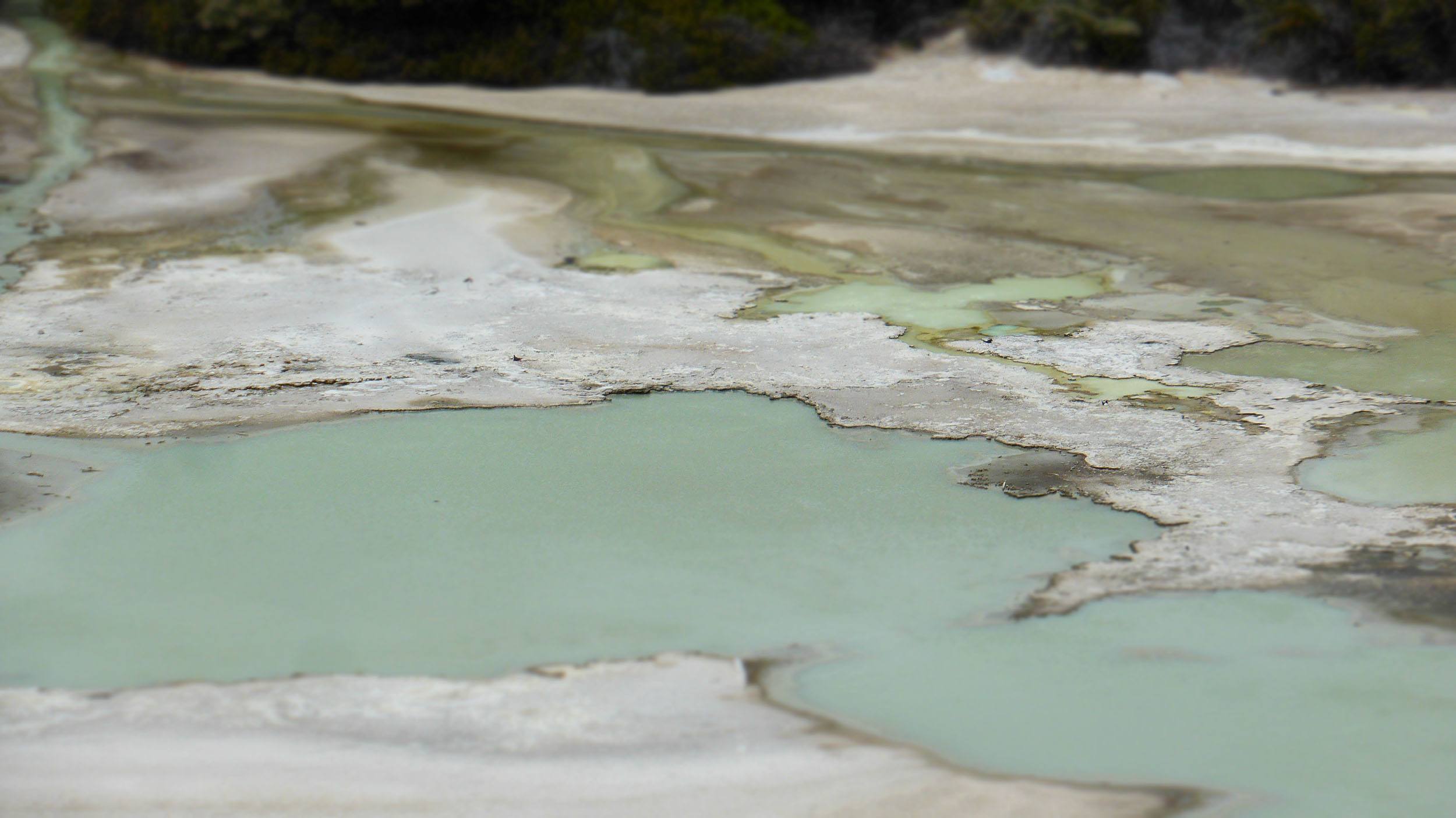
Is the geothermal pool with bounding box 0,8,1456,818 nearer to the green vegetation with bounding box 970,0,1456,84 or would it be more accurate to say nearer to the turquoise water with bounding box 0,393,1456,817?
the turquoise water with bounding box 0,393,1456,817

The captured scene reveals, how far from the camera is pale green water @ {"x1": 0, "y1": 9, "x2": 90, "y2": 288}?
15.7 ft

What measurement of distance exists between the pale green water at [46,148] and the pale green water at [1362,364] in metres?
3.37

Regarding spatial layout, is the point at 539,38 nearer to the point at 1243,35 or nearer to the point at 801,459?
the point at 1243,35

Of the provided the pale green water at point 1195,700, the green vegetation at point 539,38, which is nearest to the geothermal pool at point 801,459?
the pale green water at point 1195,700

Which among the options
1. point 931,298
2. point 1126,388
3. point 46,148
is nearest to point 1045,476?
point 1126,388

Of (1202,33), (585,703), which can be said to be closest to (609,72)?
(1202,33)

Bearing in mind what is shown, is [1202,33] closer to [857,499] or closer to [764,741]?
[857,499]

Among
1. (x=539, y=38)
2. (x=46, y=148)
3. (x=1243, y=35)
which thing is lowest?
(x=46, y=148)

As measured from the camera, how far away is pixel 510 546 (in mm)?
2557

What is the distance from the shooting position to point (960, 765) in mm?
1899

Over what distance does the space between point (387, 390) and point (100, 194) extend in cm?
274

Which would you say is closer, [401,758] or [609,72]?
[401,758]

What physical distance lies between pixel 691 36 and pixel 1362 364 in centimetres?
540

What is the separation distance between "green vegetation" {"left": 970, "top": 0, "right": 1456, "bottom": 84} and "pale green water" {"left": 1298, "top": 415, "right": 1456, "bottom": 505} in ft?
16.0
